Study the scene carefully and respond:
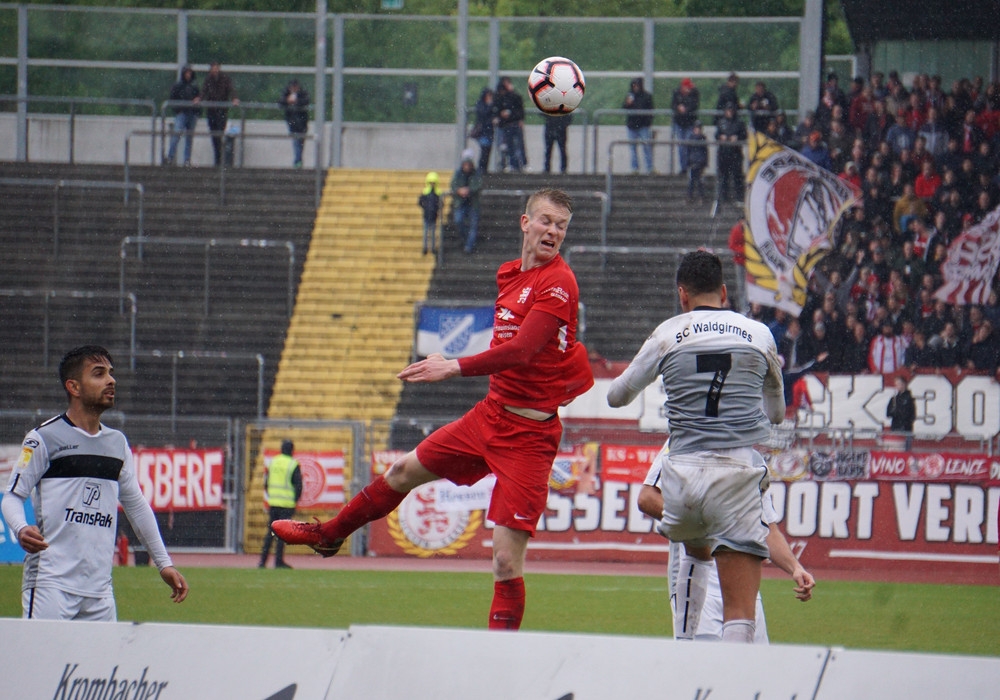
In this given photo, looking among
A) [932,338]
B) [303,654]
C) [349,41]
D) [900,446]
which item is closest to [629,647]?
[303,654]

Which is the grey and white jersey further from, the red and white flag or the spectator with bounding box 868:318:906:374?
the red and white flag

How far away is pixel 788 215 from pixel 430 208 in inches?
309

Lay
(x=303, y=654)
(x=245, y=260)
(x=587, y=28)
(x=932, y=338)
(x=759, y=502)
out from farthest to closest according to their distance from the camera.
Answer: (x=587, y=28), (x=245, y=260), (x=932, y=338), (x=759, y=502), (x=303, y=654)

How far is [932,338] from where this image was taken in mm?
19531

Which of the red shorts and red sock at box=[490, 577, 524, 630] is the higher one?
the red shorts

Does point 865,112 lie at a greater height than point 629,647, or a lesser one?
greater

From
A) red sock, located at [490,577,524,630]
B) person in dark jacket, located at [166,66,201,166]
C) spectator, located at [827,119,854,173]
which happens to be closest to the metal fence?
person in dark jacket, located at [166,66,201,166]

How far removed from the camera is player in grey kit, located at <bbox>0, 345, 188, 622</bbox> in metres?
6.38

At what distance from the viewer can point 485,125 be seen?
26.6 metres

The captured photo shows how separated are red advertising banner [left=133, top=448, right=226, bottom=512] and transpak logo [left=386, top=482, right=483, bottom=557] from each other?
2.74 metres

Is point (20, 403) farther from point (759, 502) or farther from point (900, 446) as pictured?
point (759, 502)

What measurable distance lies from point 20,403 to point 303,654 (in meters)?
20.4

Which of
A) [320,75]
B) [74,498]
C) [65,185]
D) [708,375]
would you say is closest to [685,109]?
[320,75]

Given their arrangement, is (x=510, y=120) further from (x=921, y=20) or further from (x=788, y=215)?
(x=921, y=20)
